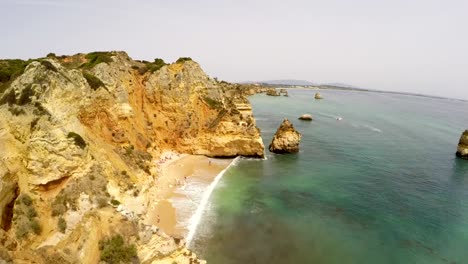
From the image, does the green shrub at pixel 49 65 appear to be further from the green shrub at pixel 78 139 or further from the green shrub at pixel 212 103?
the green shrub at pixel 212 103

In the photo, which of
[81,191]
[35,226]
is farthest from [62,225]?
[81,191]

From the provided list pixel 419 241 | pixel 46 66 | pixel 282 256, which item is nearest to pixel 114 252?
pixel 282 256

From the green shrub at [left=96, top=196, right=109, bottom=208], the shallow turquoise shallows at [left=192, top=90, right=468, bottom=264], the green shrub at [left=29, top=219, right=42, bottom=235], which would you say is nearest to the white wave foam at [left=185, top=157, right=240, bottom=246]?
the shallow turquoise shallows at [left=192, top=90, right=468, bottom=264]

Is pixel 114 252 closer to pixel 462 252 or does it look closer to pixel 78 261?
pixel 78 261

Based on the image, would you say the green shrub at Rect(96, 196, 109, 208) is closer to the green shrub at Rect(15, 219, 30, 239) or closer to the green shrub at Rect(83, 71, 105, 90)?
the green shrub at Rect(15, 219, 30, 239)

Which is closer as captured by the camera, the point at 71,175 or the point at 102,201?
the point at 102,201

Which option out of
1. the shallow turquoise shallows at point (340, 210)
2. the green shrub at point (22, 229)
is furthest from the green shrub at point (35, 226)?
the shallow turquoise shallows at point (340, 210)

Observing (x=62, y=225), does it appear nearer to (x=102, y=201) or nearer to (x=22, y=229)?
(x=22, y=229)

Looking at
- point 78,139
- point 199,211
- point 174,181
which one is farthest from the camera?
point 174,181
